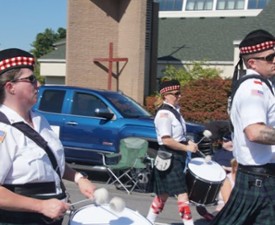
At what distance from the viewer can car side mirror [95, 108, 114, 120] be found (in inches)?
477

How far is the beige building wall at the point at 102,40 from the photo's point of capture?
932 inches

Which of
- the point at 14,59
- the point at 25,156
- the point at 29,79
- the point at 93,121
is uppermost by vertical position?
the point at 14,59

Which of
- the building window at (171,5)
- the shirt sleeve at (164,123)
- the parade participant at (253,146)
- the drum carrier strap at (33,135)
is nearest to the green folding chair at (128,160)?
the shirt sleeve at (164,123)

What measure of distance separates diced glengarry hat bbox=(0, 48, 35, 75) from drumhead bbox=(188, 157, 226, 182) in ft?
14.4

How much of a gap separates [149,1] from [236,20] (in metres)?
12.0

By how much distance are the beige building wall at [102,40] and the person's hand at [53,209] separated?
20.2 metres

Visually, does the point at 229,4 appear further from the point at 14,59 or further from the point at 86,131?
the point at 14,59

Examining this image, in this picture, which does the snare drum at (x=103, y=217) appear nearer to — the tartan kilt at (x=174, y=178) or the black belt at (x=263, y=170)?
the black belt at (x=263, y=170)

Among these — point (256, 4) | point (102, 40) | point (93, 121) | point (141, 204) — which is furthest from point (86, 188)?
point (256, 4)

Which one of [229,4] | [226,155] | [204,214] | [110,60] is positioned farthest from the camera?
[229,4]

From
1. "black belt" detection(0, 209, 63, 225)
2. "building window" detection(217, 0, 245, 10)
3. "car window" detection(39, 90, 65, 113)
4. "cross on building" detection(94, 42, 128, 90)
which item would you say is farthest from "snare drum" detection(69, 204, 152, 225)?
"building window" detection(217, 0, 245, 10)

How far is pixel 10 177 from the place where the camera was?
342cm

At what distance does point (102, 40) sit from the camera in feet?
80.3

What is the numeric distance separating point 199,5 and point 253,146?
135ft
